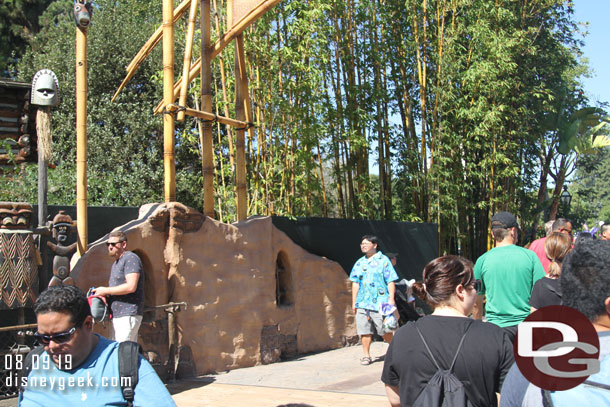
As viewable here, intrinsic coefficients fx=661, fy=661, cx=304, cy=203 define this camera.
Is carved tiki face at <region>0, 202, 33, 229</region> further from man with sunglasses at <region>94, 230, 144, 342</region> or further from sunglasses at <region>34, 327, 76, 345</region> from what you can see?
sunglasses at <region>34, 327, 76, 345</region>

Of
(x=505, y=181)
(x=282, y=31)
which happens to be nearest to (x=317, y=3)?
(x=282, y=31)

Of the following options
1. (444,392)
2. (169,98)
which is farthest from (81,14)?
(444,392)

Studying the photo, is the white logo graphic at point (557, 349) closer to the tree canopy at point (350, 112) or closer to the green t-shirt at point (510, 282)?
the green t-shirt at point (510, 282)

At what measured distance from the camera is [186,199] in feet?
44.3

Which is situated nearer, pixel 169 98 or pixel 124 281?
pixel 124 281

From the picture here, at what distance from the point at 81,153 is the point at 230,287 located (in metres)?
2.12

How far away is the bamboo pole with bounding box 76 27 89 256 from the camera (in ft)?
17.8

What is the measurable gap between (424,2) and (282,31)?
9.80 ft

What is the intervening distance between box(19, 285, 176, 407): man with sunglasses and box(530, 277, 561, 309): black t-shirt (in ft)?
7.54

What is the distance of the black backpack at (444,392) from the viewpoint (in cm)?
219

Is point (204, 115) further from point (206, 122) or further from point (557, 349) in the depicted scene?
point (557, 349)

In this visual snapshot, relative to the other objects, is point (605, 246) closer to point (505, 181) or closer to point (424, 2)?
point (424, 2)

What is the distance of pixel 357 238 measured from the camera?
A: 8906mm

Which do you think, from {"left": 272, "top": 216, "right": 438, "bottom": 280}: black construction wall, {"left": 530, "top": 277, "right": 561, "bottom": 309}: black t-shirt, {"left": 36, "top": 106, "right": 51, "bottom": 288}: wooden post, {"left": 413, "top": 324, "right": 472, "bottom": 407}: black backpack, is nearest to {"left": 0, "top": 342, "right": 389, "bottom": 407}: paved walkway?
{"left": 36, "top": 106, "right": 51, "bottom": 288}: wooden post
